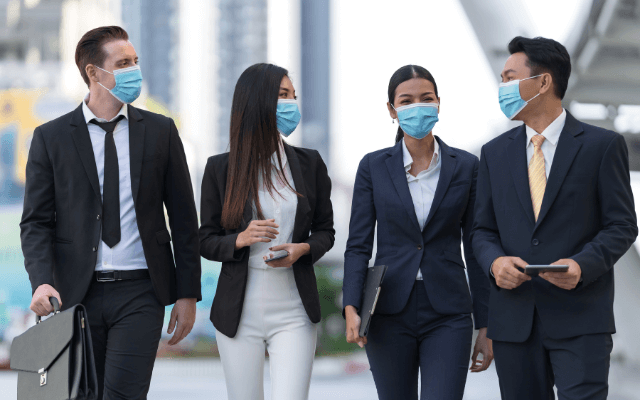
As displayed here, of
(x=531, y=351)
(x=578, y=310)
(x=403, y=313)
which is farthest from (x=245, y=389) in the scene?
(x=578, y=310)

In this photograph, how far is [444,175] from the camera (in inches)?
99.2

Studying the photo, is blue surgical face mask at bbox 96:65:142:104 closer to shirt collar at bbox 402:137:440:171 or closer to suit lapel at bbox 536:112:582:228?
shirt collar at bbox 402:137:440:171

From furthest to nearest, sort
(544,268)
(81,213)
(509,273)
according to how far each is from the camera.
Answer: (81,213) < (509,273) < (544,268)

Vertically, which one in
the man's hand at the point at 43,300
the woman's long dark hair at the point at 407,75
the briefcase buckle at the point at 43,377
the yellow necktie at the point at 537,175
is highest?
the woman's long dark hair at the point at 407,75

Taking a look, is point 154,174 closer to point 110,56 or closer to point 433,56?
point 110,56

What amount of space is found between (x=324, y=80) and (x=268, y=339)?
3.26m

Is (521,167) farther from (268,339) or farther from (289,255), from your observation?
(268,339)

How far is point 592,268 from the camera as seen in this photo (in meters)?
2.03

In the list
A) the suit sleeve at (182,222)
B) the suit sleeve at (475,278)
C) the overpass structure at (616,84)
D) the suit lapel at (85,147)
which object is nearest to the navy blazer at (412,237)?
the suit sleeve at (475,278)

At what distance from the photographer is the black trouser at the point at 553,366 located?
2.08 m

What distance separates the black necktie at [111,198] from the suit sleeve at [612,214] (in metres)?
1.59

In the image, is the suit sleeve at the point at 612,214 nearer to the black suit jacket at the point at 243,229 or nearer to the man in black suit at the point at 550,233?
the man in black suit at the point at 550,233

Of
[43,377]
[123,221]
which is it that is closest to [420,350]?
[123,221]

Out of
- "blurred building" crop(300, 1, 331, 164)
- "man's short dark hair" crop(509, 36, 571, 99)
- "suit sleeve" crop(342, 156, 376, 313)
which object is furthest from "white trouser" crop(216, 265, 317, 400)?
"blurred building" crop(300, 1, 331, 164)
